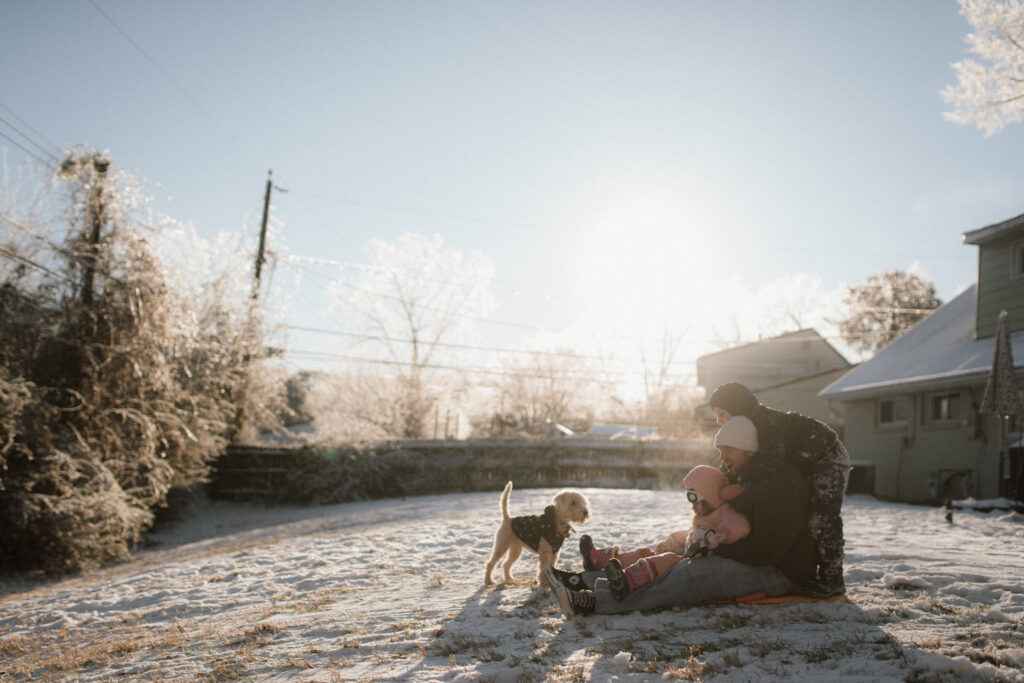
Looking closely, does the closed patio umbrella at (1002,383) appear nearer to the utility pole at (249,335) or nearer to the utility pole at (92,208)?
the utility pole at (92,208)

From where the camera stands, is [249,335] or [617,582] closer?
[617,582]

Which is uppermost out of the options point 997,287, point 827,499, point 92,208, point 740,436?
point 997,287

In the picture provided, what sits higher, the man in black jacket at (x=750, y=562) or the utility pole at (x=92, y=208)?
the utility pole at (x=92, y=208)

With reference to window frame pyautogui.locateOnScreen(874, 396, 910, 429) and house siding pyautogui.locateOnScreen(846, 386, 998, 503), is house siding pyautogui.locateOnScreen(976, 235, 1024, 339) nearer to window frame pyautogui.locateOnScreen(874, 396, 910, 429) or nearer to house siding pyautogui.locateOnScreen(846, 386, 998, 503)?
house siding pyautogui.locateOnScreen(846, 386, 998, 503)

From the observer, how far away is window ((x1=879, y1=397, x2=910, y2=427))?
1730cm

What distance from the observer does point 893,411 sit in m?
17.8

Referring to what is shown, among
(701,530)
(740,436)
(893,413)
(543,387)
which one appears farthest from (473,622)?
(543,387)

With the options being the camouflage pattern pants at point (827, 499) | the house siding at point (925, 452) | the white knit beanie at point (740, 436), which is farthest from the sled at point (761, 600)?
the house siding at point (925, 452)

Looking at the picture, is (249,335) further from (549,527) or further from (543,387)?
(543,387)

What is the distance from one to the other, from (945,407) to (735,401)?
14151mm

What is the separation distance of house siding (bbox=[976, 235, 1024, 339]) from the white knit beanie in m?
13.9

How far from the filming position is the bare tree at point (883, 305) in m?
44.9

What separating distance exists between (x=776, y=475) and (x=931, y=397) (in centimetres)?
1467

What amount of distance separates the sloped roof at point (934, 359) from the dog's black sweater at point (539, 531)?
36.5ft
